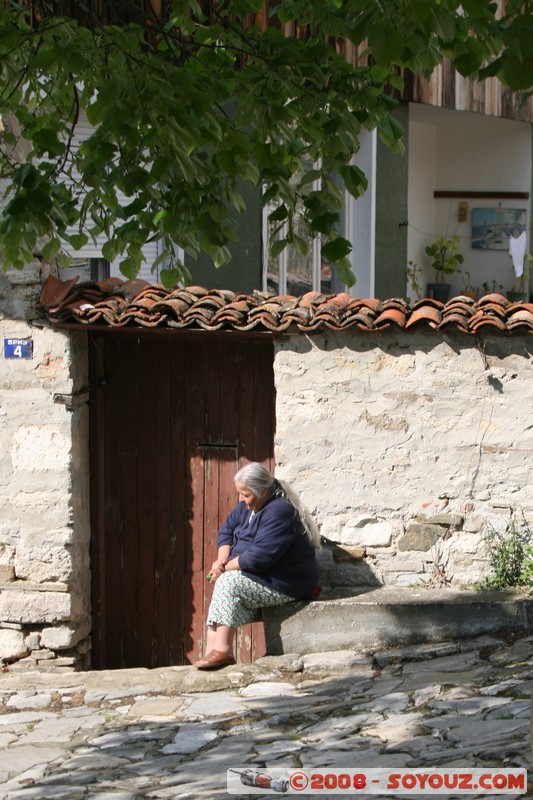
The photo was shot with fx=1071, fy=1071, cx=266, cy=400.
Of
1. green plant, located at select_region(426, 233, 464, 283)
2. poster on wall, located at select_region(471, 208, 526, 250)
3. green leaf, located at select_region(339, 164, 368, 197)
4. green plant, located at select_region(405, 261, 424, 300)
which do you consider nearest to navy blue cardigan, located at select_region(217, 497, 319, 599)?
green leaf, located at select_region(339, 164, 368, 197)

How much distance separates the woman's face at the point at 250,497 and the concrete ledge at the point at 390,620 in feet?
2.05

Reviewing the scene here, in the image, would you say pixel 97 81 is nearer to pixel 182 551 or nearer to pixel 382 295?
pixel 182 551

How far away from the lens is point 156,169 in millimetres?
4547

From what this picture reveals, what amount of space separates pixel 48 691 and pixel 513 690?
2.78 m

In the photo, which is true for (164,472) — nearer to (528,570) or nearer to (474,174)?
(528,570)

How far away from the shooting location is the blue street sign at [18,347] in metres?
6.78

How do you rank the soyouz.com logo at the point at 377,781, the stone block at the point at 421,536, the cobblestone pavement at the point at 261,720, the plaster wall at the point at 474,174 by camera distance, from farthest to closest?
the plaster wall at the point at 474,174 → the stone block at the point at 421,536 → the cobblestone pavement at the point at 261,720 → the soyouz.com logo at the point at 377,781

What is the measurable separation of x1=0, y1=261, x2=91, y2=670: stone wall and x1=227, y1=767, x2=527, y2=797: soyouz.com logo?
258cm

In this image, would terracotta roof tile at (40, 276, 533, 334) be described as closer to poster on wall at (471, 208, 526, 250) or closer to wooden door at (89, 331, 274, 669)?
wooden door at (89, 331, 274, 669)

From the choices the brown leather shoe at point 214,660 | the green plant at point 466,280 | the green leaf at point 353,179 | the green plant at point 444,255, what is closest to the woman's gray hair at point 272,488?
the brown leather shoe at point 214,660

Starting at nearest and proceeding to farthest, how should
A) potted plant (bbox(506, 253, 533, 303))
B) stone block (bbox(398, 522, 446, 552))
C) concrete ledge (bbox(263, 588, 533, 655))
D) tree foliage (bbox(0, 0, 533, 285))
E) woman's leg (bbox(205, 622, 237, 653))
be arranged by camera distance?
tree foliage (bbox(0, 0, 533, 285)), concrete ledge (bbox(263, 588, 533, 655)), woman's leg (bbox(205, 622, 237, 653)), stone block (bbox(398, 522, 446, 552)), potted plant (bbox(506, 253, 533, 303))

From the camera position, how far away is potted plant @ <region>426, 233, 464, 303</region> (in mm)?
12148

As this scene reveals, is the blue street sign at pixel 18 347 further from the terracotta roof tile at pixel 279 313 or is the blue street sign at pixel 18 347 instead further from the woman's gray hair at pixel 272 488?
the woman's gray hair at pixel 272 488

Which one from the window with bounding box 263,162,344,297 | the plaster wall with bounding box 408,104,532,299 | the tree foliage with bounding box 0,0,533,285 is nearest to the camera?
the tree foliage with bounding box 0,0,533,285
